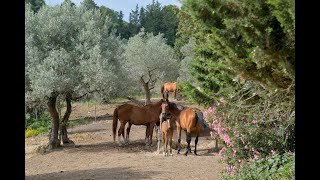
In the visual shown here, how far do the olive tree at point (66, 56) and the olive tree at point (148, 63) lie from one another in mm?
13589

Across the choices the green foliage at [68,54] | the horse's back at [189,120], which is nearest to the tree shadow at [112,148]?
the horse's back at [189,120]

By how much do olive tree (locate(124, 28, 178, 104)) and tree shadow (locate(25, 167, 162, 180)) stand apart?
18.4 m

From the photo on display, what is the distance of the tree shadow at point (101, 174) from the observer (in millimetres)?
9664

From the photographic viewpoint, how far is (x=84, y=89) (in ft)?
48.5

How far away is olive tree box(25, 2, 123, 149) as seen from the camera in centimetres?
1373

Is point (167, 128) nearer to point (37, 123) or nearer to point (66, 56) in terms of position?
point (66, 56)

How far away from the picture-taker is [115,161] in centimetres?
1220

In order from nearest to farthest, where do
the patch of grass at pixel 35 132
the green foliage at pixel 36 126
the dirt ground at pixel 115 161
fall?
the dirt ground at pixel 115 161, the patch of grass at pixel 35 132, the green foliage at pixel 36 126

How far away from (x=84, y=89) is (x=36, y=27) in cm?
302

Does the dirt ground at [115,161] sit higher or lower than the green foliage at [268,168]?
lower

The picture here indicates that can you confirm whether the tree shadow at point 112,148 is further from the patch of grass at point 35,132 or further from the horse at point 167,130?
the patch of grass at point 35,132

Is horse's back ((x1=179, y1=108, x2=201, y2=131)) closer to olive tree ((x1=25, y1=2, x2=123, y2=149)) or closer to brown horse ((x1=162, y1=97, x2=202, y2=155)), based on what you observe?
brown horse ((x1=162, y1=97, x2=202, y2=155))

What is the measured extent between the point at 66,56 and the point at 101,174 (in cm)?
570
